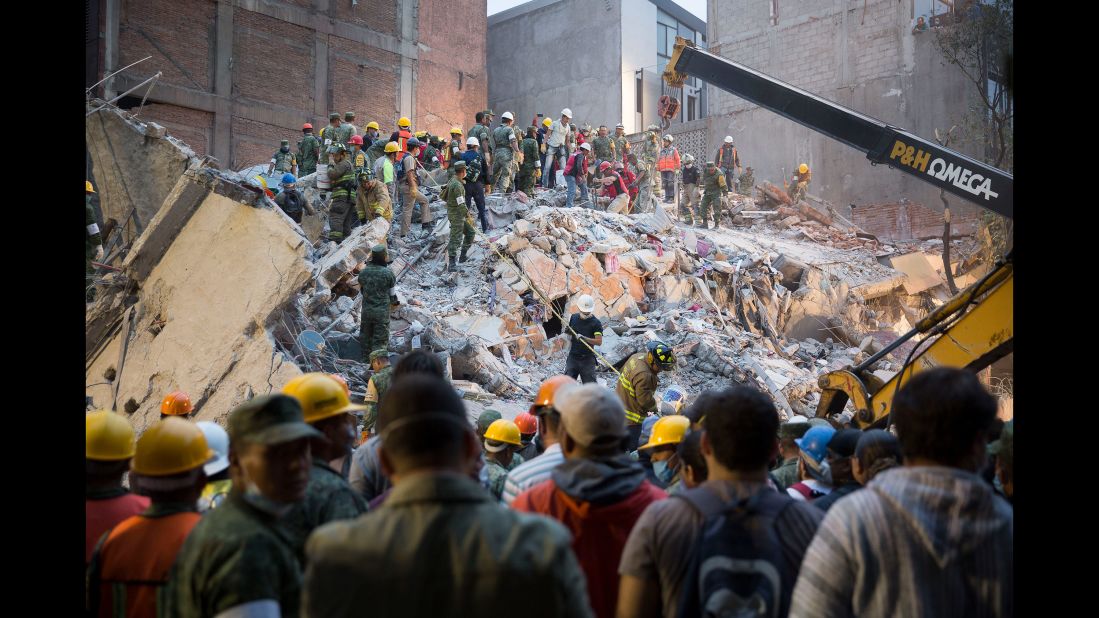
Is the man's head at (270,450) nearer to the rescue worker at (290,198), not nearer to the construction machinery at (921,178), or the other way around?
the construction machinery at (921,178)

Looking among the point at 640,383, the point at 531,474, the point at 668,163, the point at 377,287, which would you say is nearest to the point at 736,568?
the point at 531,474

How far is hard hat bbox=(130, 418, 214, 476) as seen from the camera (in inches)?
99.0

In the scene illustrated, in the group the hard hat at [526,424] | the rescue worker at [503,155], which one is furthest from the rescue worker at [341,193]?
the hard hat at [526,424]

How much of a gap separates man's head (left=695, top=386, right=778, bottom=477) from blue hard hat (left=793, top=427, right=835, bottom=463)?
195 centimetres

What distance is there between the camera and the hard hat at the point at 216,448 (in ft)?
10.1

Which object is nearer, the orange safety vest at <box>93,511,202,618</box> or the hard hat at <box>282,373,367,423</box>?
the orange safety vest at <box>93,511,202,618</box>

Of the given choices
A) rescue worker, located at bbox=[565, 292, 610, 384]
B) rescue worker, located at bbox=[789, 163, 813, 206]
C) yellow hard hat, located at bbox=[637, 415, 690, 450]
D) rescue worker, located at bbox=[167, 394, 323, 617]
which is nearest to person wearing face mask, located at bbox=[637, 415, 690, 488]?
yellow hard hat, located at bbox=[637, 415, 690, 450]

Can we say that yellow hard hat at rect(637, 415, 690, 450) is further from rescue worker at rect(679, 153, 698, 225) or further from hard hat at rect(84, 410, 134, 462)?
rescue worker at rect(679, 153, 698, 225)

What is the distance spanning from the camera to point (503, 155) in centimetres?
1683

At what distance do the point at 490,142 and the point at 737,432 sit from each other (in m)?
15.4

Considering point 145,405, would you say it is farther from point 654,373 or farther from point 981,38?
point 981,38

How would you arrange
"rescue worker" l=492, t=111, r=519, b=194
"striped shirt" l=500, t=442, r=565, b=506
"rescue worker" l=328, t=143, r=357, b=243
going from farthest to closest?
1. "rescue worker" l=492, t=111, r=519, b=194
2. "rescue worker" l=328, t=143, r=357, b=243
3. "striped shirt" l=500, t=442, r=565, b=506

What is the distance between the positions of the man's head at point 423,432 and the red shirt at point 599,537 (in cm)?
78
